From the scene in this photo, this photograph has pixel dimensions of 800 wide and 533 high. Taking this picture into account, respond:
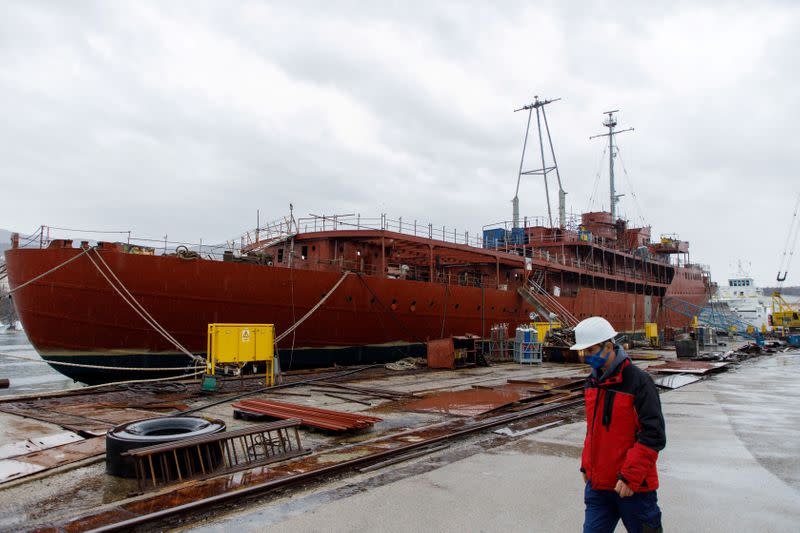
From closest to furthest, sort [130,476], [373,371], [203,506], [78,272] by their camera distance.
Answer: [203,506] → [130,476] → [78,272] → [373,371]

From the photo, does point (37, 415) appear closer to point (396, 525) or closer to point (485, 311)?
point (396, 525)

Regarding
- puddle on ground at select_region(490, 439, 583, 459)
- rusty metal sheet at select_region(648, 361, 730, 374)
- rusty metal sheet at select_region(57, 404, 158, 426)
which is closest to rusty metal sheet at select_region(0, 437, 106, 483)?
rusty metal sheet at select_region(57, 404, 158, 426)

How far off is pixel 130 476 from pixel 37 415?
13.5 ft

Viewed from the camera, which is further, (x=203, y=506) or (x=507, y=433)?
(x=507, y=433)

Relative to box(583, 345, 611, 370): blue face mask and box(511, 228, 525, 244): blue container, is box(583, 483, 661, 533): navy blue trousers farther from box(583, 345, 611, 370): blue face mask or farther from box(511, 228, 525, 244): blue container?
box(511, 228, 525, 244): blue container

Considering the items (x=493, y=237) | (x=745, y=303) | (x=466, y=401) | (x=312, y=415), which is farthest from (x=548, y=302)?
(x=745, y=303)

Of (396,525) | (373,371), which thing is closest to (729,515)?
(396,525)

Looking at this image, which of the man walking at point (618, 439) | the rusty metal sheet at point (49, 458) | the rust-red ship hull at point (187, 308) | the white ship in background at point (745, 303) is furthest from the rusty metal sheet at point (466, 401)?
the white ship in background at point (745, 303)

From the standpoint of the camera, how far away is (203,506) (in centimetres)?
455

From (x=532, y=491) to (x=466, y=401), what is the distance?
18.0ft

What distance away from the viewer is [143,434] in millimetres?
6188

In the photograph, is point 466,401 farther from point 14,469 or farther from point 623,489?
point 623,489

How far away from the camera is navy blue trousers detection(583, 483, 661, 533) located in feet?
9.22

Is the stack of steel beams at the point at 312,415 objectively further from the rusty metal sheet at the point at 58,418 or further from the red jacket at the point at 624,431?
the red jacket at the point at 624,431
